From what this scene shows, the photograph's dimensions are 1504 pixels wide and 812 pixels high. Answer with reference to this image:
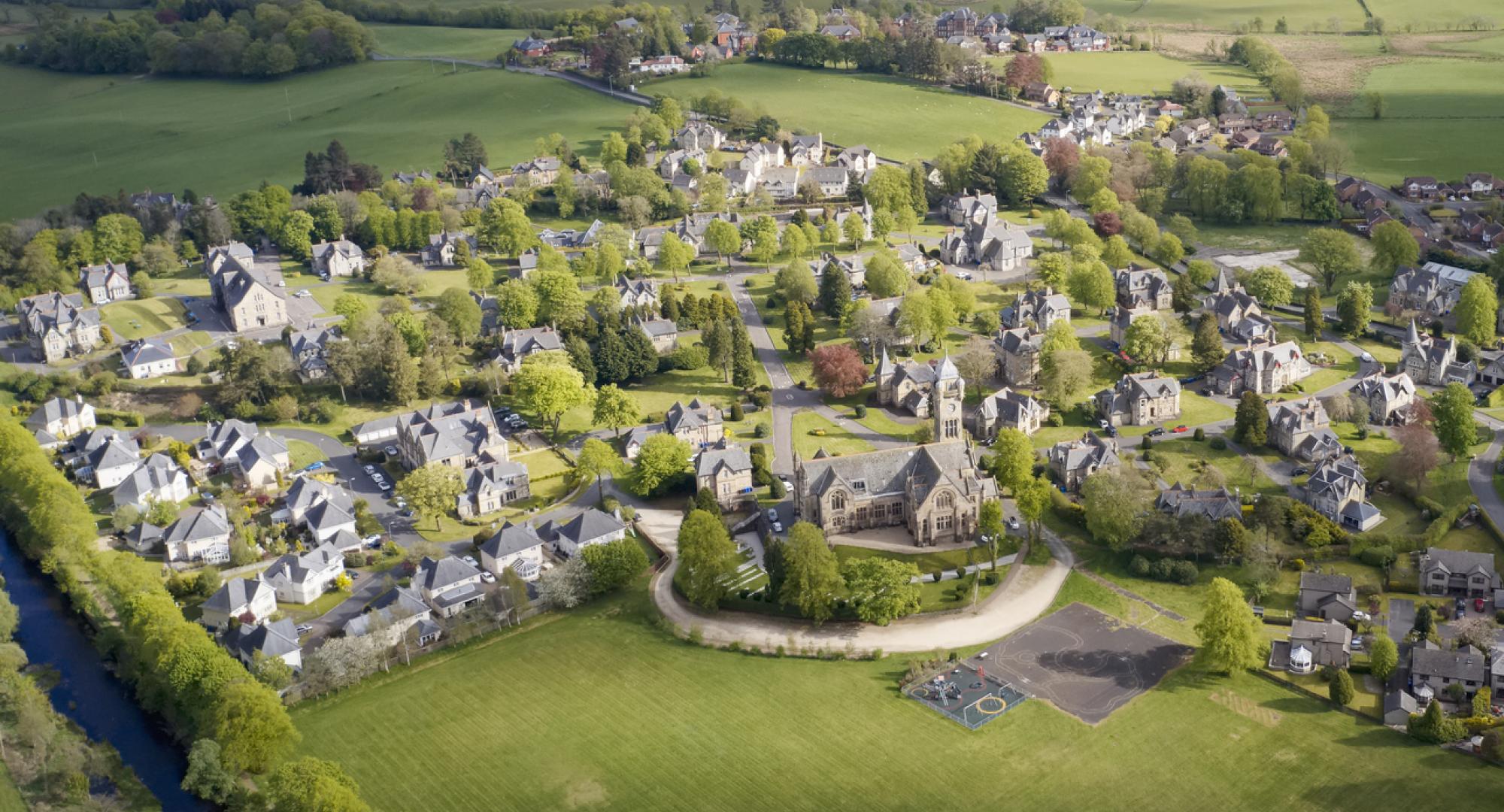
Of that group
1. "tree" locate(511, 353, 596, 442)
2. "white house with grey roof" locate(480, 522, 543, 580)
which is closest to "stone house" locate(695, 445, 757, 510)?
"white house with grey roof" locate(480, 522, 543, 580)

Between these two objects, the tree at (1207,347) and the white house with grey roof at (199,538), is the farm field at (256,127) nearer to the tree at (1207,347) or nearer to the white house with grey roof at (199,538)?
the white house with grey roof at (199,538)

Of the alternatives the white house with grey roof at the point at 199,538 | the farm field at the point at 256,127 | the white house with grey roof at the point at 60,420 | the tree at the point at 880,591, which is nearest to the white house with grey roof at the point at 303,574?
the white house with grey roof at the point at 199,538

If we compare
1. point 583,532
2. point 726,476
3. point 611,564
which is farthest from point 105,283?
point 611,564

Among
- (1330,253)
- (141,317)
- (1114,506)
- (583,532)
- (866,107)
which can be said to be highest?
(866,107)

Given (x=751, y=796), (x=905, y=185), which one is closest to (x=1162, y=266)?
(x=905, y=185)

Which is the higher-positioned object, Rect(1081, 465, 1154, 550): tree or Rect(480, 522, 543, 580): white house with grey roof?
Rect(1081, 465, 1154, 550): tree

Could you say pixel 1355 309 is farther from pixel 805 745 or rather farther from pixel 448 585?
pixel 448 585

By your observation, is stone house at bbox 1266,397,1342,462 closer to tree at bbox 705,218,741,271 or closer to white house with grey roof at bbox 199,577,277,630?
tree at bbox 705,218,741,271
